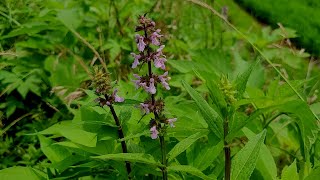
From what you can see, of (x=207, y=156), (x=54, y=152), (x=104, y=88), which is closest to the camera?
(x=104, y=88)

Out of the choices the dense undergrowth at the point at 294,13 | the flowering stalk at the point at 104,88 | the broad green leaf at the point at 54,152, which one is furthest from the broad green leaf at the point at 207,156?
the dense undergrowth at the point at 294,13

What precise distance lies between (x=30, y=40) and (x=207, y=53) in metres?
1.20

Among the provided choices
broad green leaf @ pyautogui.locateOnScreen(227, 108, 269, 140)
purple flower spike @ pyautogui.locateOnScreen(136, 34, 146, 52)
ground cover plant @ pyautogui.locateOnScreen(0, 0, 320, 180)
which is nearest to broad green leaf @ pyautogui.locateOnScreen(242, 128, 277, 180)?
ground cover plant @ pyautogui.locateOnScreen(0, 0, 320, 180)

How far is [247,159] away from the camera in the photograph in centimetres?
172

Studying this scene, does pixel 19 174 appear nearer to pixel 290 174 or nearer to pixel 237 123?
pixel 237 123

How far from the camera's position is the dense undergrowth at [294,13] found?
8.98 meters

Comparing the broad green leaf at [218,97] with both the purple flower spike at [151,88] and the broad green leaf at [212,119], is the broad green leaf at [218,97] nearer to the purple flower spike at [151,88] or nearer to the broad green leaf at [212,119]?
the broad green leaf at [212,119]

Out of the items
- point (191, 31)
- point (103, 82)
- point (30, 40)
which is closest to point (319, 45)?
point (191, 31)

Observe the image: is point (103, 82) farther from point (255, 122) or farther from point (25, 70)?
point (25, 70)

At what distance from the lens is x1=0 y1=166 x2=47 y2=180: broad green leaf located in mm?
2117

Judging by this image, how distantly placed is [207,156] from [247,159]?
239mm

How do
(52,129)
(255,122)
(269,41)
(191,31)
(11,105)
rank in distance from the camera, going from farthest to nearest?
(191,31), (269,41), (11,105), (255,122), (52,129)

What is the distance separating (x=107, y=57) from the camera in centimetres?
362

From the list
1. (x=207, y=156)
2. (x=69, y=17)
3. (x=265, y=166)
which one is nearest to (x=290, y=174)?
(x=265, y=166)
